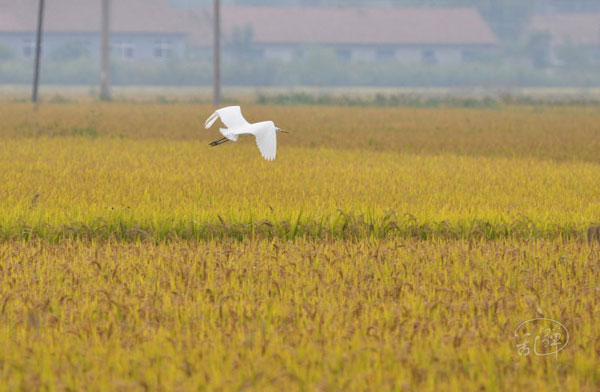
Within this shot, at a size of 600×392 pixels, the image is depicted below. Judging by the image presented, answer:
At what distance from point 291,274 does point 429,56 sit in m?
61.9

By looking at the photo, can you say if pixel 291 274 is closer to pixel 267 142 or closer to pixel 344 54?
pixel 267 142

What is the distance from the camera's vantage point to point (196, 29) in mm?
65688

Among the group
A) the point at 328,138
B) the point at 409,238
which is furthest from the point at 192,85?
the point at 409,238

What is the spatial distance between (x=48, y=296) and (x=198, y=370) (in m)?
1.40

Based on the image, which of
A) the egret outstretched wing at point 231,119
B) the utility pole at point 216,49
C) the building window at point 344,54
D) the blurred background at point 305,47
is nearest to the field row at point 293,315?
the egret outstretched wing at point 231,119

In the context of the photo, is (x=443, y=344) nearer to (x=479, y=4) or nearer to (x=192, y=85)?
(x=192, y=85)

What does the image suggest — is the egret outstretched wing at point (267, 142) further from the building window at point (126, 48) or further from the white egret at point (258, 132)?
the building window at point (126, 48)

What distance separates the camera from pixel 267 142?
8.71 meters

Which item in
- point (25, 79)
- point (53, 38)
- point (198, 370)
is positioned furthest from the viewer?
point (53, 38)

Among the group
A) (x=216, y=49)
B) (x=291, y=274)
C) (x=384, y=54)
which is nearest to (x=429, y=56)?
(x=384, y=54)

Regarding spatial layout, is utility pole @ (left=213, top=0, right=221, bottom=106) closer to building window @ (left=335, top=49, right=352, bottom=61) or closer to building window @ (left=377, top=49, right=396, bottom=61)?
building window @ (left=335, top=49, right=352, bottom=61)

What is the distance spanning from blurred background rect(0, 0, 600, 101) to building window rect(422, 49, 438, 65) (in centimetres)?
8

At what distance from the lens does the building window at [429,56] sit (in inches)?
2589

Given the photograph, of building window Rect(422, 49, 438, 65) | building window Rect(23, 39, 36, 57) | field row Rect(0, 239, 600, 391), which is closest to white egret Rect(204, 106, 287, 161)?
field row Rect(0, 239, 600, 391)
